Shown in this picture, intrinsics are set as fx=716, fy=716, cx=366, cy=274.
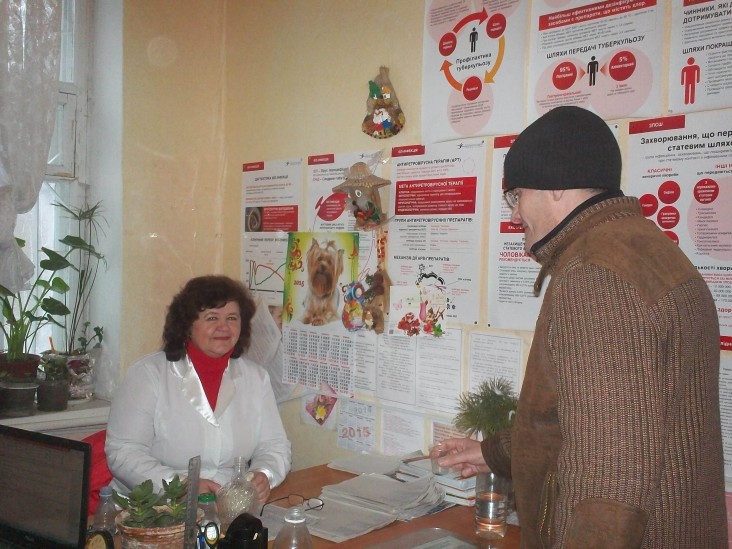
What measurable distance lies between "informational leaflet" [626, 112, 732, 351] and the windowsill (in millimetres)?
2183

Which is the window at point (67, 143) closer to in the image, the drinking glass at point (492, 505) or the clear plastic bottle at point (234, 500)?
the clear plastic bottle at point (234, 500)

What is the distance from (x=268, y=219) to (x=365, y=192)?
642 mm

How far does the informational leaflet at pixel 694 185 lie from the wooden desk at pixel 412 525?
738 mm

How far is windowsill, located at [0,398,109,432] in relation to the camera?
2666 millimetres

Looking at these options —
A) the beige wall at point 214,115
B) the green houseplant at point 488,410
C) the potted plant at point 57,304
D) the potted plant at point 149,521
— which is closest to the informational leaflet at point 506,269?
the green houseplant at point 488,410

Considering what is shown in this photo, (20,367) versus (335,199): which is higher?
(335,199)

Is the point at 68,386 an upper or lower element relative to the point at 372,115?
lower

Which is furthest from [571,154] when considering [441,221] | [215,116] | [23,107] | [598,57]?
[215,116]

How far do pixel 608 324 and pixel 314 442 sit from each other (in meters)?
1.89

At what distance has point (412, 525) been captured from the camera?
188 cm

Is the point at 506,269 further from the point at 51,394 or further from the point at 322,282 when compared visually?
the point at 51,394

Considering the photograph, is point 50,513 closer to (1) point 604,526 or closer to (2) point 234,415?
(2) point 234,415

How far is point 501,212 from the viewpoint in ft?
7.06

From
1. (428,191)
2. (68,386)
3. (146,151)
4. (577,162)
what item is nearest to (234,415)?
(68,386)
